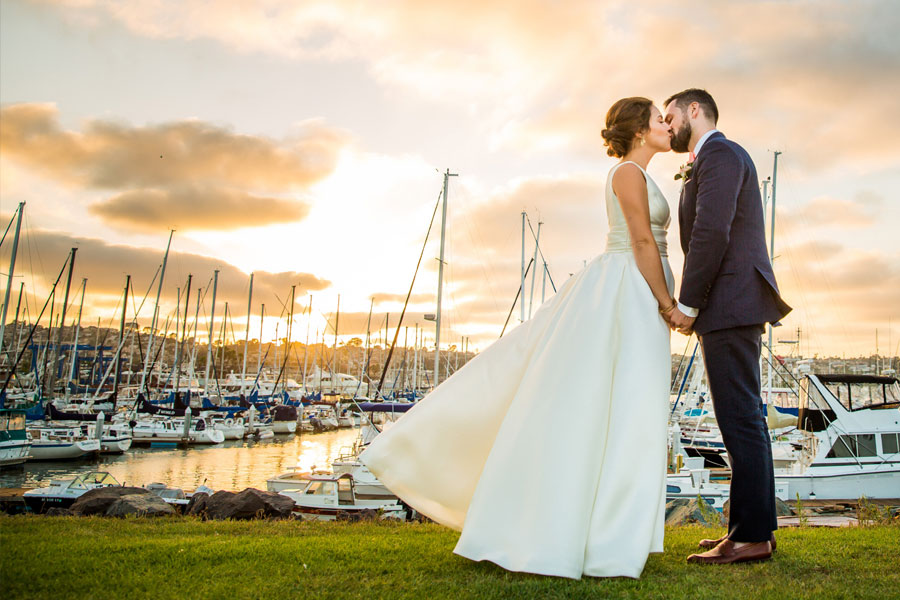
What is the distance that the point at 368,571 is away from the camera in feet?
12.3

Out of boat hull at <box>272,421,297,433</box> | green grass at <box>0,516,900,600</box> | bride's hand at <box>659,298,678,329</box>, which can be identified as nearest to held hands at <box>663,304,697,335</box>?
bride's hand at <box>659,298,678,329</box>

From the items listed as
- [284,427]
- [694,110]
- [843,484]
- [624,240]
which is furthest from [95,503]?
[284,427]

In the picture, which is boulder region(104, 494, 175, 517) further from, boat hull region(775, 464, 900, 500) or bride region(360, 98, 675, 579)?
boat hull region(775, 464, 900, 500)

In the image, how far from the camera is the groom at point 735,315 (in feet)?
13.0

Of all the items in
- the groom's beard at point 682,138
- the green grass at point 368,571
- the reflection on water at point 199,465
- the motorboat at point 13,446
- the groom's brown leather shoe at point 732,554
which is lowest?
the reflection on water at point 199,465

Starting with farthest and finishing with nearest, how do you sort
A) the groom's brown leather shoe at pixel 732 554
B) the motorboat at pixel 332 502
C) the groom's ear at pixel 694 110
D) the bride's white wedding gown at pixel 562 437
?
the motorboat at pixel 332 502 → the groom's ear at pixel 694 110 → the groom's brown leather shoe at pixel 732 554 → the bride's white wedding gown at pixel 562 437

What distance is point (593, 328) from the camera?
13.0 ft

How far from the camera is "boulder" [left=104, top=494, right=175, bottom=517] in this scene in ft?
36.1

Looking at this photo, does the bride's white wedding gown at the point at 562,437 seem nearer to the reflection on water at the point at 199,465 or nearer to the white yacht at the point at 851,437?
the white yacht at the point at 851,437

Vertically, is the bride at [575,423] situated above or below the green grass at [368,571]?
above

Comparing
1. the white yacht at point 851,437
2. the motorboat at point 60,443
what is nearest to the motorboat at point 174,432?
the motorboat at point 60,443

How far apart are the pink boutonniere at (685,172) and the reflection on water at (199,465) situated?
92.7ft

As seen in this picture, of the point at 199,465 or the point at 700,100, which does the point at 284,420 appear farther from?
the point at 700,100

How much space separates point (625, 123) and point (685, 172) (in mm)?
554
